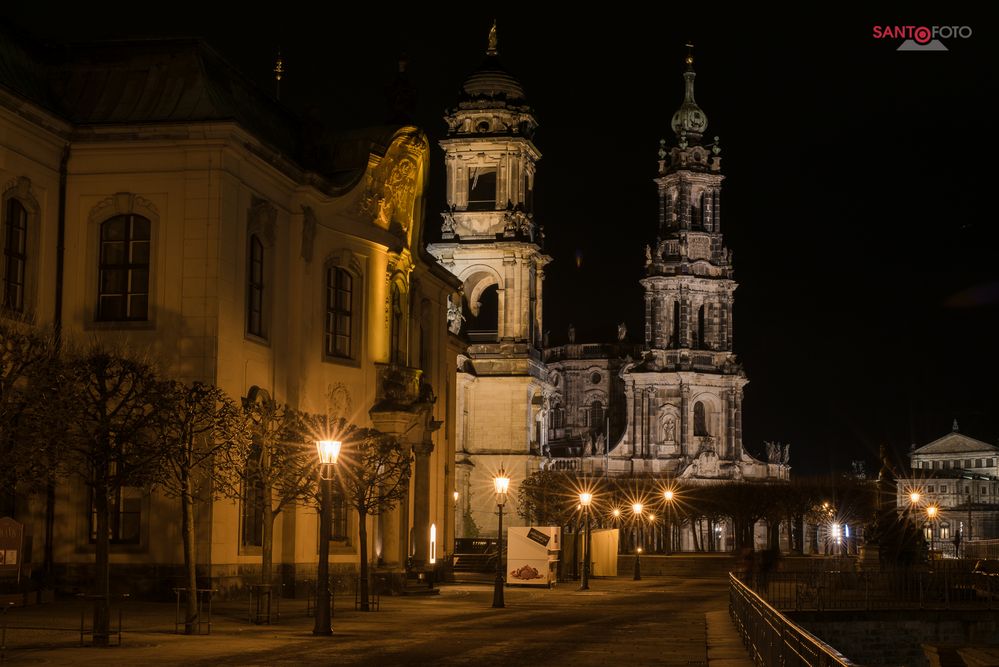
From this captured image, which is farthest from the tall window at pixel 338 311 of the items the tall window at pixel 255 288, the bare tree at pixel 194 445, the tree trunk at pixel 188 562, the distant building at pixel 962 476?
the distant building at pixel 962 476

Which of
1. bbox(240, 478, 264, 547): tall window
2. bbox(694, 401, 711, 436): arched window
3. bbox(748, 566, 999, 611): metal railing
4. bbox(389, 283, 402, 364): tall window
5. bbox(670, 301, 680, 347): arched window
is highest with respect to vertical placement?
bbox(670, 301, 680, 347): arched window

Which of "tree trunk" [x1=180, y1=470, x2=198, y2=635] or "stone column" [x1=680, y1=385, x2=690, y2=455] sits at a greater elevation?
"stone column" [x1=680, y1=385, x2=690, y2=455]

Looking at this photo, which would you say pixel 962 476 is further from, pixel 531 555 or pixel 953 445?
pixel 531 555

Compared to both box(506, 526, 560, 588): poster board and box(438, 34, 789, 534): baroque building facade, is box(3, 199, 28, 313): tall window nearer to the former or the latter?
box(506, 526, 560, 588): poster board

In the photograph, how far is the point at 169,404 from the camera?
30.6m

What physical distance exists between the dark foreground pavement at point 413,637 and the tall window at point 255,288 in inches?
282

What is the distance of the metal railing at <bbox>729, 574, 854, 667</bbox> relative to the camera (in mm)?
13280

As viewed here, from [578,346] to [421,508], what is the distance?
9553 cm

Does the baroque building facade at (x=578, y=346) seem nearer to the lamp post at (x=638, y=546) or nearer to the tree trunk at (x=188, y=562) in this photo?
the lamp post at (x=638, y=546)

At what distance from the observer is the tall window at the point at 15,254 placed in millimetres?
36094

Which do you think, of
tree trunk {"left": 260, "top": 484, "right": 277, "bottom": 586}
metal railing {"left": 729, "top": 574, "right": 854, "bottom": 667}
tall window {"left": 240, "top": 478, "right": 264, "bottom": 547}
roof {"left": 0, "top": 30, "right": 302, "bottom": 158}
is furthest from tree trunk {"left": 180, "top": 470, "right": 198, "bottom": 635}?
roof {"left": 0, "top": 30, "right": 302, "bottom": 158}

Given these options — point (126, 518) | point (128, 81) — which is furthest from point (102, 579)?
point (128, 81)

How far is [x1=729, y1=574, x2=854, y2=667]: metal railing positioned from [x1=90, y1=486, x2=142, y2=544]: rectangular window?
1418cm

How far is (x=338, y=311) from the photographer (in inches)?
1788
